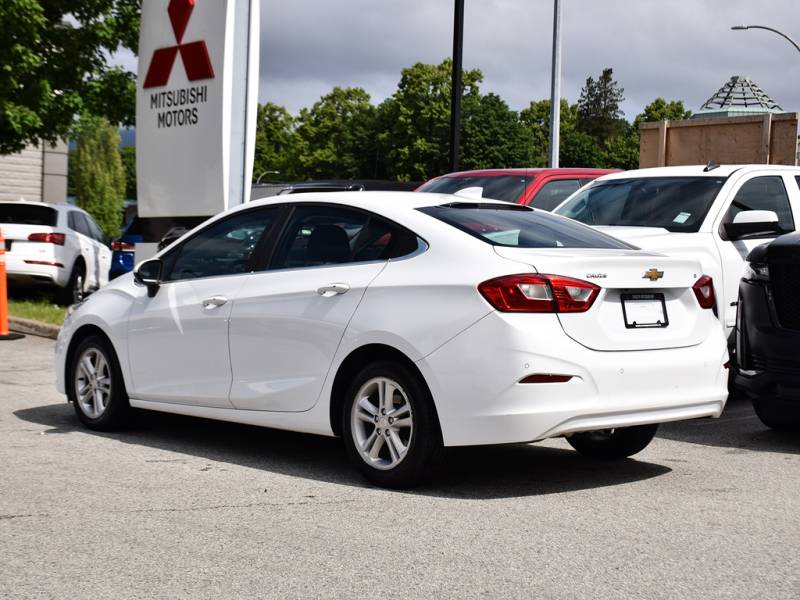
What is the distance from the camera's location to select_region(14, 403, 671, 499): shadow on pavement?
6.38 metres

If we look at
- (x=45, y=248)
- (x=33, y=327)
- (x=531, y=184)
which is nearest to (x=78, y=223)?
(x=45, y=248)

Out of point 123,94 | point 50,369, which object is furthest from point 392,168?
point 50,369

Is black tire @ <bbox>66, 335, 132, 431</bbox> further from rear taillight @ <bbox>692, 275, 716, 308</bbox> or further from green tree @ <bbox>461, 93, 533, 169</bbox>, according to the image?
green tree @ <bbox>461, 93, 533, 169</bbox>

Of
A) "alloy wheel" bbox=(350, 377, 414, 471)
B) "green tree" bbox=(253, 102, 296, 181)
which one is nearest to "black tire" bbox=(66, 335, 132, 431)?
"alloy wheel" bbox=(350, 377, 414, 471)

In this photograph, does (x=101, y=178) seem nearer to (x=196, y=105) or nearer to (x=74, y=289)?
(x=74, y=289)

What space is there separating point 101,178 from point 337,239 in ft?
326

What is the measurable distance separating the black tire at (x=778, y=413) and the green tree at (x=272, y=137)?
297 feet

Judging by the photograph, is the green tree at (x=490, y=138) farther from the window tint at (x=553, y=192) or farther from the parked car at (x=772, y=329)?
the parked car at (x=772, y=329)

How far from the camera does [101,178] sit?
103 meters

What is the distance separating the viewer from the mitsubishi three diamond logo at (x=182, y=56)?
38.7 feet

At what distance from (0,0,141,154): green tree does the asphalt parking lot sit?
48.1 feet

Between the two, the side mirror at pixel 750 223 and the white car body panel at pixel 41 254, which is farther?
the white car body panel at pixel 41 254

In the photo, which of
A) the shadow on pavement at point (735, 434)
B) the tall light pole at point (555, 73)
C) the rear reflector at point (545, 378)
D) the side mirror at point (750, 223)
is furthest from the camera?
the tall light pole at point (555, 73)

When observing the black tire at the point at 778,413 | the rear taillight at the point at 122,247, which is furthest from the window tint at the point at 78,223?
the black tire at the point at 778,413
